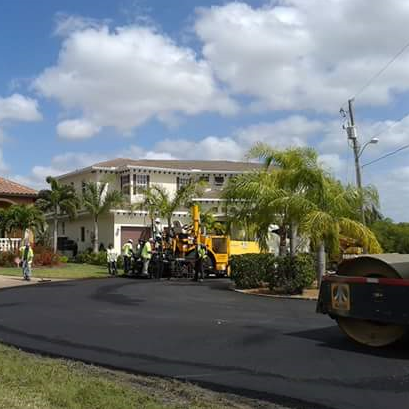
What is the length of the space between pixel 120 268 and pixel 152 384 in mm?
27855

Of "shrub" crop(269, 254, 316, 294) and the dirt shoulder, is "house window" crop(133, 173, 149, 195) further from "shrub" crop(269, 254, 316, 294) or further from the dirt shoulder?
"shrub" crop(269, 254, 316, 294)

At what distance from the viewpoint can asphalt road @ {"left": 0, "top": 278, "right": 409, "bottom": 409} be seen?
7.32 m

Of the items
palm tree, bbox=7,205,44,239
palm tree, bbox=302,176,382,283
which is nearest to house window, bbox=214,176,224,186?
palm tree, bbox=7,205,44,239

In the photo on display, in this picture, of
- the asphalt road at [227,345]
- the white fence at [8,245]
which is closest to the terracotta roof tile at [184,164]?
the white fence at [8,245]

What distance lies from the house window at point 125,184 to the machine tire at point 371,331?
115 ft

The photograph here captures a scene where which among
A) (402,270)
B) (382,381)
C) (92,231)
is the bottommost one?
(382,381)

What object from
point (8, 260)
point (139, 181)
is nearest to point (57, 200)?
point (139, 181)

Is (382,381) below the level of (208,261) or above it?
below

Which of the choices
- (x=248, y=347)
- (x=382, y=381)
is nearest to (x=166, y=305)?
(x=248, y=347)

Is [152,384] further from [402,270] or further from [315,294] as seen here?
[315,294]

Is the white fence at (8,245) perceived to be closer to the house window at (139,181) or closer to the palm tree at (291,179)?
the house window at (139,181)

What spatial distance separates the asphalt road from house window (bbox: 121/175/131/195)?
27340 millimetres

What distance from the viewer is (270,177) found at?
21.5 metres

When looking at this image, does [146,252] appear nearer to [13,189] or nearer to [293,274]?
[293,274]
